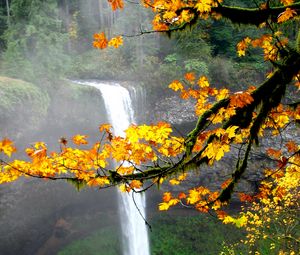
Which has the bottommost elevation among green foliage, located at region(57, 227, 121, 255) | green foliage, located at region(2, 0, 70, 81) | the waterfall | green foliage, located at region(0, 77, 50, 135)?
green foliage, located at region(57, 227, 121, 255)

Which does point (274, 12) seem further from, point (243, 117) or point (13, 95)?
point (13, 95)

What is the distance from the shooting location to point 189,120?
20062mm

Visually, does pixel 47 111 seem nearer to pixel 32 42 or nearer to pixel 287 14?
pixel 32 42

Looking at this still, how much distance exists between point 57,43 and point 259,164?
1222 centimetres

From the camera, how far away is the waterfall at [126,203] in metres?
18.1

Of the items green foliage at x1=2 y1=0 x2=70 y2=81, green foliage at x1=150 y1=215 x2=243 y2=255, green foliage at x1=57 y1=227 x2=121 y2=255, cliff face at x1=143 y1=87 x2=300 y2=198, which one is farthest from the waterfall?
green foliage at x1=2 y1=0 x2=70 y2=81

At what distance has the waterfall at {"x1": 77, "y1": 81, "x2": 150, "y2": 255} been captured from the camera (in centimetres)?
1808

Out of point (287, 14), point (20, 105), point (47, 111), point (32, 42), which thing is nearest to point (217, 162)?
point (47, 111)

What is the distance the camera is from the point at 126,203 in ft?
60.0

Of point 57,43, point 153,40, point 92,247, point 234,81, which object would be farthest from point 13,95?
point 234,81

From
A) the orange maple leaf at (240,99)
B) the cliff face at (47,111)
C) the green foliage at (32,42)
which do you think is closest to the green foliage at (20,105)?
the cliff face at (47,111)

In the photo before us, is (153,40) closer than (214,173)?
No

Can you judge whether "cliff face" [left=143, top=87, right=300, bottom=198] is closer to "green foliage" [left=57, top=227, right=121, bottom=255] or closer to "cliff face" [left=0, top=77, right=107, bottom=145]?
"cliff face" [left=0, top=77, right=107, bottom=145]

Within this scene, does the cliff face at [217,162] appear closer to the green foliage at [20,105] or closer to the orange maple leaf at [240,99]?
the green foliage at [20,105]
